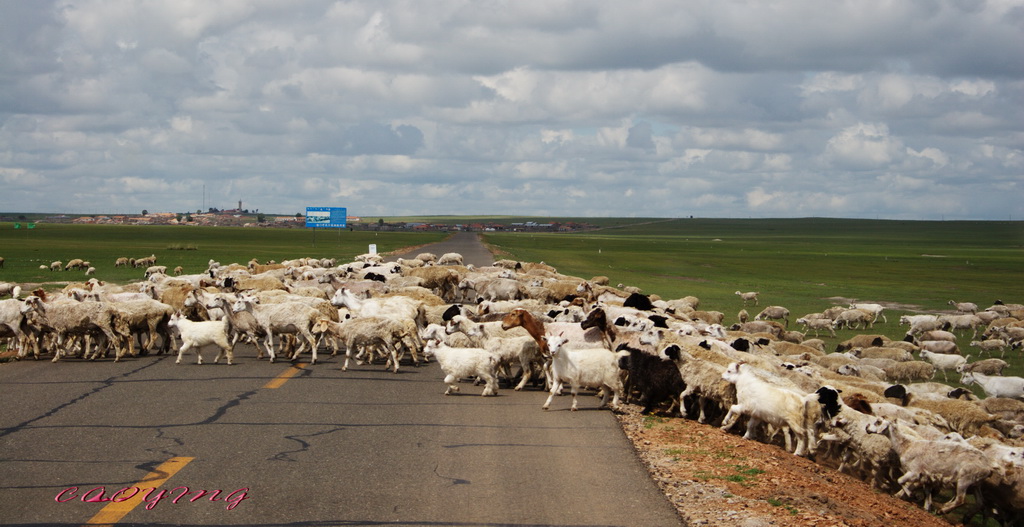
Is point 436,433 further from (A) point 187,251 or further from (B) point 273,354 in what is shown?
(A) point 187,251

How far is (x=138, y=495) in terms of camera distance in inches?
327

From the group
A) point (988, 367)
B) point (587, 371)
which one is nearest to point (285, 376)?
point (587, 371)

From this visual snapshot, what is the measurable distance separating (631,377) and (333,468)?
6.77m

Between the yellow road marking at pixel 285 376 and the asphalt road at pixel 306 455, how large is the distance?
0.19 metres

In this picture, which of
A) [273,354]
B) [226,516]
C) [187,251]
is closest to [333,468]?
[226,516]

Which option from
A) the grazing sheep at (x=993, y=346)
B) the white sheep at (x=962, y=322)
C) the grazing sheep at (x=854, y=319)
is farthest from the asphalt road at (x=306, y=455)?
the white sheep at (x=962, y=322)

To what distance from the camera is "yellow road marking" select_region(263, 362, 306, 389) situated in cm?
1503

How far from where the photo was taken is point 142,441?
10.5 meters

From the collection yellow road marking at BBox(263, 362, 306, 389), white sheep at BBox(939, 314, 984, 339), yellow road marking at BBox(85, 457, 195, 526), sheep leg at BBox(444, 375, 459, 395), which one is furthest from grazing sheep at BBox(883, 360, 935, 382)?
yellow road marking at BBox(85, 457, 195, 526)

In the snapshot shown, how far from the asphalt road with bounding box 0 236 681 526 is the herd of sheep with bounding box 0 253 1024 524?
1151 mm

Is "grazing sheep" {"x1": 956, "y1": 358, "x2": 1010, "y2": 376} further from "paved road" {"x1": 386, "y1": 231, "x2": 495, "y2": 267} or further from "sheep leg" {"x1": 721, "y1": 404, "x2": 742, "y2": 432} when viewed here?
"paved road" {"x1": 386, "y1": 231, "x2": 495, "y2": 267}

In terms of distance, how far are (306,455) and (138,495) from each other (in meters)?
2.13

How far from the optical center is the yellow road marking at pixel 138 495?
761 cm

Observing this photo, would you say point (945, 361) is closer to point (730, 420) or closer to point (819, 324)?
point (819, 324)
